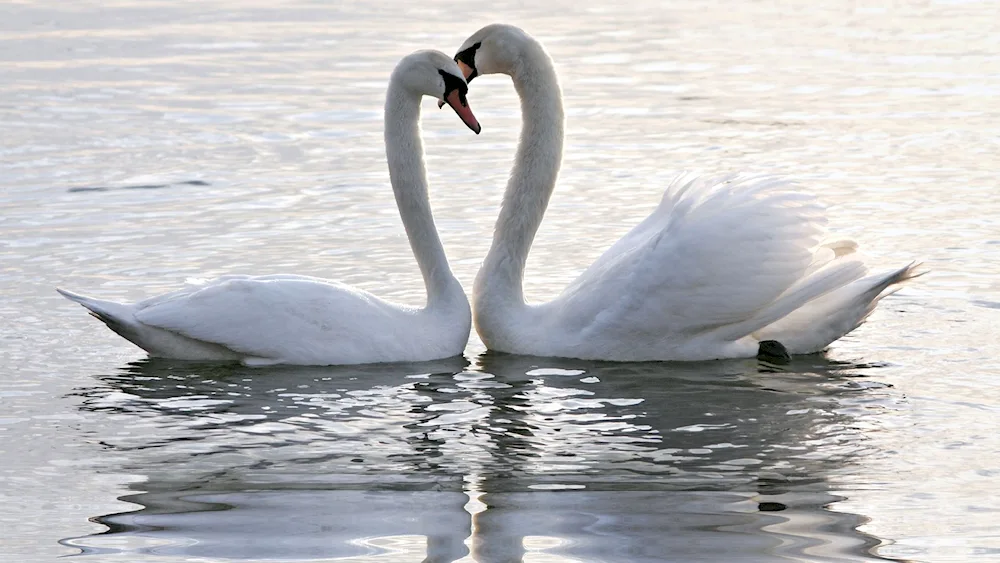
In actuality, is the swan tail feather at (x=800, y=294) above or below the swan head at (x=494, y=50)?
→ below

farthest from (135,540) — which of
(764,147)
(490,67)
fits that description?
(764,147)

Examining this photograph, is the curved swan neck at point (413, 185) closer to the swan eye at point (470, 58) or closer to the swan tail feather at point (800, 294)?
the swan eye at point (470, 58)

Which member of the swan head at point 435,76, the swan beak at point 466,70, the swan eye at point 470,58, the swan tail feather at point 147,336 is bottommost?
the swan tail feather at point 147,336

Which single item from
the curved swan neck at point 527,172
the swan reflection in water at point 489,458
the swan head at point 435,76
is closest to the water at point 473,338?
the swan reflection in water at point 489,458

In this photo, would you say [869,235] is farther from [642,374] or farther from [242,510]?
[242,510]

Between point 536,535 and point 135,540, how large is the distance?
1.48m

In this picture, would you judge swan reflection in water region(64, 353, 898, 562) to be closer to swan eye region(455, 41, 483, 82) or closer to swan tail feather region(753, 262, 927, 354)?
swan tail feather region(753, 262, 927, 354)

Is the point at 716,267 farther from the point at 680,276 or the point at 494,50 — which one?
the point at 494,50

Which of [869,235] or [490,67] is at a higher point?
[490,67]

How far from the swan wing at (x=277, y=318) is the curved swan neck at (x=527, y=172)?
917 millimetres

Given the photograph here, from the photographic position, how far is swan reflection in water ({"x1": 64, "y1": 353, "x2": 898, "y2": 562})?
6.14 m

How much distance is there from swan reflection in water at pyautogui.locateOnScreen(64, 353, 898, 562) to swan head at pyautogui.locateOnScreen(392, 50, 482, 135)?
1431mm

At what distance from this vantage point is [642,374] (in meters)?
8.75

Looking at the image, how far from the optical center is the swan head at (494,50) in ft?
30.6
